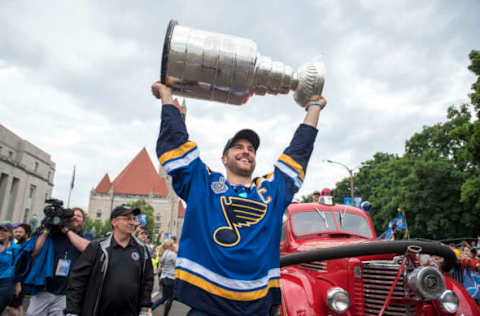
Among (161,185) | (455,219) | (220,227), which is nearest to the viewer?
(220,227)

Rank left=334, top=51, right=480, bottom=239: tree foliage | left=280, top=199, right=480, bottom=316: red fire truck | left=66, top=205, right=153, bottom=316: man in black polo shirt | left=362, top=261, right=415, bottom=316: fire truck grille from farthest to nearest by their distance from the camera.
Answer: left=334, top=51, right=480, bottom=239: tree foliage
left=66, top=205, right=153, bottom=316: man in black polo shirt
left=362, top=261, right=415, bottom=316: fire truck grille
left=280, top=199, right=480, bottom=316: red fire truck

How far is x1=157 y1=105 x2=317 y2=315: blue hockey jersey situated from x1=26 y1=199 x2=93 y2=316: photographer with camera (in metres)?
3.01

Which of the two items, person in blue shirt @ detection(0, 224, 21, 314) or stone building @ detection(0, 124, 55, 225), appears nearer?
person in blue shirt @ detection(0, 224, 21, 314)

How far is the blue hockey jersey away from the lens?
183 cm

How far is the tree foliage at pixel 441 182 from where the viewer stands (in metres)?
20.6

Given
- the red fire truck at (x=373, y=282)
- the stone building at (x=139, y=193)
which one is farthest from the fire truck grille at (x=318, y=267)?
the stone building at (x=139, y=193)

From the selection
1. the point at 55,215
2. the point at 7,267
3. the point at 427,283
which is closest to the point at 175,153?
the point at 427,283

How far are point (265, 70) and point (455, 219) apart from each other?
93.3ft

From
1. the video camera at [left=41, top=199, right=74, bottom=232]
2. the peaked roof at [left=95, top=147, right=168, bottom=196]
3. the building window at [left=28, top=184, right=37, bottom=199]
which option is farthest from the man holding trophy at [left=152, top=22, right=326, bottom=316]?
the peaked roof at [left=95, top=147, right=168, bottom=196]

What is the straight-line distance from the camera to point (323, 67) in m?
2.37

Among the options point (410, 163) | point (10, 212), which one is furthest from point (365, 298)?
point (10, 212)

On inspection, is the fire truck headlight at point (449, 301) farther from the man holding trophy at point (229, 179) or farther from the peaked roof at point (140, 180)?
the peaked roof at point (140, 180)

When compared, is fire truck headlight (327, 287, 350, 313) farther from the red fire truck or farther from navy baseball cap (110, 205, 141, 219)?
navy baseball cap (110, 205, 141, 219)

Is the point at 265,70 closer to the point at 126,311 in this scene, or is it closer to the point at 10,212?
the point at 126,311
